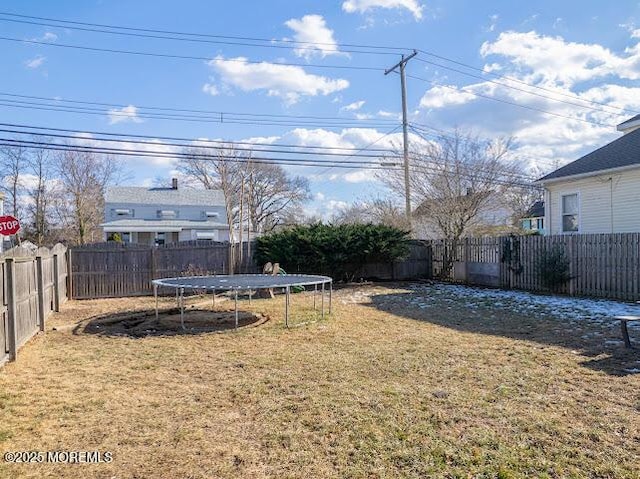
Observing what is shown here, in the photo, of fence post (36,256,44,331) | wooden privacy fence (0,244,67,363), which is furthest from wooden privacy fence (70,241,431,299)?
fence post (36,256,44,331)

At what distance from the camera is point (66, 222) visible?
3647 centimetres

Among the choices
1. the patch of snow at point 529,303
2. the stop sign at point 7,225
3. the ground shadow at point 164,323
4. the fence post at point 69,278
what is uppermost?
the stop sign at point 7,225

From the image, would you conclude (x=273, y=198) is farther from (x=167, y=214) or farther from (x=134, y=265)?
(x=134, y=265)

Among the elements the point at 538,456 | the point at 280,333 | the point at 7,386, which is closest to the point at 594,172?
the point at 280,333

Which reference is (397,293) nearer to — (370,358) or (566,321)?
(566,321)

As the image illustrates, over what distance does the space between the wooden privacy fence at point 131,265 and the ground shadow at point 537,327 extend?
578 cm

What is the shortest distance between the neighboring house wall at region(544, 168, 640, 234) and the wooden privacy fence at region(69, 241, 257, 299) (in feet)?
36.3

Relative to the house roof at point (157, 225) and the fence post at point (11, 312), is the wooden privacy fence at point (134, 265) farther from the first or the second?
the house roof at point (157, 225)

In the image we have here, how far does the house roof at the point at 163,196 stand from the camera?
34.9 m

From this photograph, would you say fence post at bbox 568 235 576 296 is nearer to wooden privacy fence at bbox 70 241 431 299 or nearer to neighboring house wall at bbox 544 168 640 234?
neighboring house wall at bbox 544 168 640 234

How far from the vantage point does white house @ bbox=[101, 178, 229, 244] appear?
3334 cm

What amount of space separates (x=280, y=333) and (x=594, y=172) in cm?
1091

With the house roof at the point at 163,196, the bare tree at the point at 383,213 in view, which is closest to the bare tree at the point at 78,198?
the house roof at the point at 163,196

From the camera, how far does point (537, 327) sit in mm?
7660
